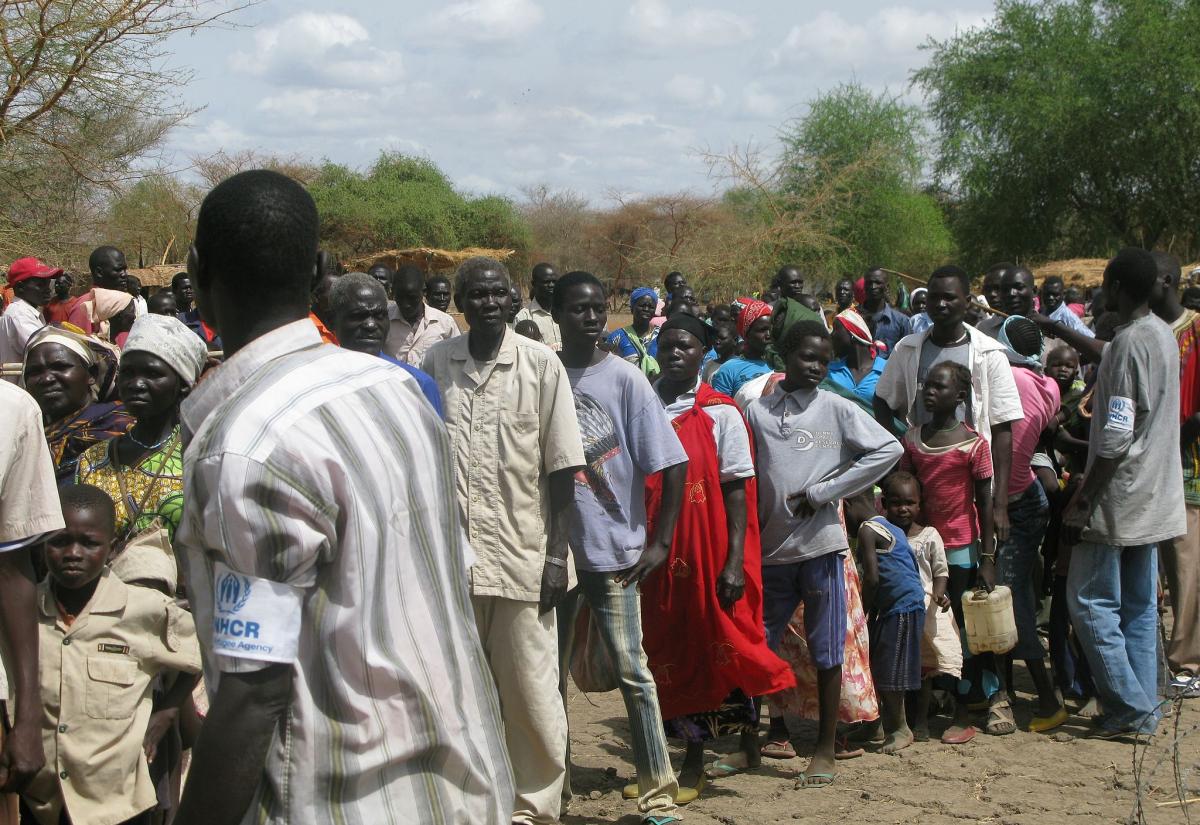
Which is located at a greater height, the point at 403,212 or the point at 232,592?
the point at 403,212

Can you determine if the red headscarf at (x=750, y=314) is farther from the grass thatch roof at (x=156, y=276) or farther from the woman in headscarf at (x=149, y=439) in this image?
the grass thatch roof at (x=156, y=276)

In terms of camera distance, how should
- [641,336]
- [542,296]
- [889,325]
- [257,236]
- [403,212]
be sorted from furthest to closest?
1. [403,212]
2. [641,336]
3. [889,325]
4. [542,296]
5. [257,236]

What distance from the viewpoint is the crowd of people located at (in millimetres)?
1621

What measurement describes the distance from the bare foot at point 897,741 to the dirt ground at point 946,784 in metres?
0.06

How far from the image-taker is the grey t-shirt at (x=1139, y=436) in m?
5.20

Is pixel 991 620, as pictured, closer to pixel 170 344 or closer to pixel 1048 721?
pixel 1048 721

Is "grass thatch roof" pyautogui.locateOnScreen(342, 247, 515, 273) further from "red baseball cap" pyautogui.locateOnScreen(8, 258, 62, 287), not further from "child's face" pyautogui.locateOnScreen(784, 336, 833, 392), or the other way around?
"child's face" pyautogui.locateOnScreen(784, 336, 833, 392)

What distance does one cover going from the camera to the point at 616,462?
4523 millimetres

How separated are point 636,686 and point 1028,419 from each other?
259 cm

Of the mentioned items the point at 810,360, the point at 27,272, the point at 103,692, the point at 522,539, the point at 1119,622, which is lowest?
the point at 1119,622

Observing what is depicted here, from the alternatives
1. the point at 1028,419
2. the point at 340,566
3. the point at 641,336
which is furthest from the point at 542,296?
the point at 340,566

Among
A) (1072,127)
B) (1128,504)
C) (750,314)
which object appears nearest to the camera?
(1128,504)

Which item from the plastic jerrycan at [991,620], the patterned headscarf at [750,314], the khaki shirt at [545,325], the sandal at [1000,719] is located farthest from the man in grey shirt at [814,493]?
the khaki shirt at [545,325]

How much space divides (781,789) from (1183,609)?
2379 millimetres
